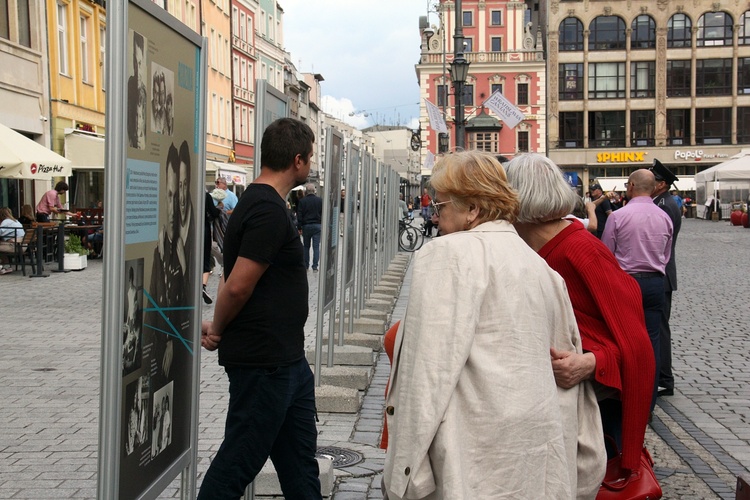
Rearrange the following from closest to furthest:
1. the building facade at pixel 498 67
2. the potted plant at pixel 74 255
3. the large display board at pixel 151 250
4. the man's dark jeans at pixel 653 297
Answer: the large display board at pixel 151 250
the man's dark jeans at pixel 653 297
the potted plant at pixel 74 255
the building facade at pixel 498 67

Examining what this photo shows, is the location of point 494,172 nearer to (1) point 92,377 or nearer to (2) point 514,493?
(2) point 514,493

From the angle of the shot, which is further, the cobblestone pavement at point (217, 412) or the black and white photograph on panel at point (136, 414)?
the cobblestone pavement at point (217, 412)

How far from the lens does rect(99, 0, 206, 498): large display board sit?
8.54ft

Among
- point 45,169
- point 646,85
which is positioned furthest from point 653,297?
point 646,85

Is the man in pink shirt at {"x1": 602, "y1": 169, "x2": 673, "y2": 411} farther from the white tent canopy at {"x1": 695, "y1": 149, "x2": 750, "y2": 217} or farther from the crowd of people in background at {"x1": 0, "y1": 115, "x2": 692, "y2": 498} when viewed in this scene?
the white tent canopy at {"x1": 695, "y1": 149, "x2": 750, "y2": 217}

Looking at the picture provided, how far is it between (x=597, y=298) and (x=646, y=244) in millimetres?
3772

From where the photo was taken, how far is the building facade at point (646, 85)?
256ft

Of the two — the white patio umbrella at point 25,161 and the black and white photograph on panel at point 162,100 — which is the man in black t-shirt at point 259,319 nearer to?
the black and white photograph on panel at point 162,100

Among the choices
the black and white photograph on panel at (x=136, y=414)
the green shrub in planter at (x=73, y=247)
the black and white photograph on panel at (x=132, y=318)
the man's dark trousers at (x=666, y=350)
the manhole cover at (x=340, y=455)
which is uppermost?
the green shrub in planter at (x=73, y=247)

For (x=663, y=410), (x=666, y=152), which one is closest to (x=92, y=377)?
(x=663, y=410)

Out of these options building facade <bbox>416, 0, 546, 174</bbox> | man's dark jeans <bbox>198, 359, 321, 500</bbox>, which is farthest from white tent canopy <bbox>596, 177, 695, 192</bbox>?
man's dark jeans <bbox>198, 359, 321, 500</bbox>

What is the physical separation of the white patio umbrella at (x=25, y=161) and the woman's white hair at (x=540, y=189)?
15935 millimetres

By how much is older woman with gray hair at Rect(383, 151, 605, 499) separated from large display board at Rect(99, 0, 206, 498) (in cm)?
74

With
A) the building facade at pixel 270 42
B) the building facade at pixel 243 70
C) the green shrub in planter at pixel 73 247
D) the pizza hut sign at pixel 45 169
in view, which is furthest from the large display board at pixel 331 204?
the building facade at pixel 270 42
